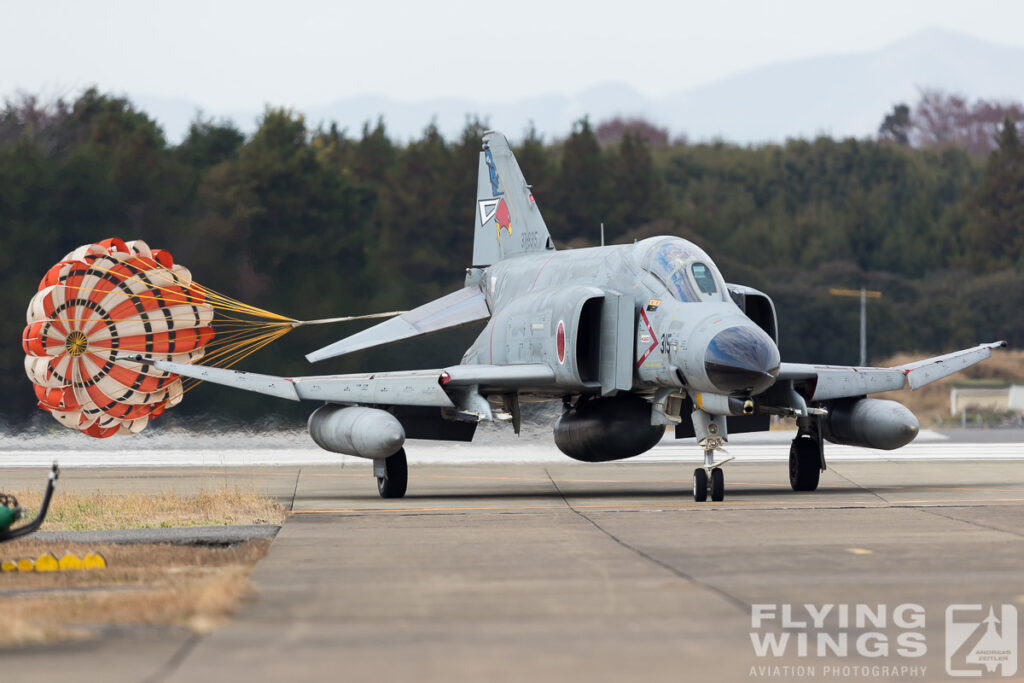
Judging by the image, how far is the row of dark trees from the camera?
35.1 meters

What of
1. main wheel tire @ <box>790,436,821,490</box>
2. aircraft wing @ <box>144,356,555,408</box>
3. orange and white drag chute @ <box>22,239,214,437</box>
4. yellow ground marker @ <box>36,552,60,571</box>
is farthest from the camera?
orange and white drag chute @ <box>22,239,214,437</box>

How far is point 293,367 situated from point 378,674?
2646 centimetres

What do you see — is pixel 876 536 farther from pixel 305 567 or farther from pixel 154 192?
pixel 154 192

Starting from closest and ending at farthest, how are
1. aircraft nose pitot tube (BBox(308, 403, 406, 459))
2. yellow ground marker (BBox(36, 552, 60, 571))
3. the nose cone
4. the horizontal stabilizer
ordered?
yellow ground marker (BBox(36, 552, 60, 571)) < the nose cone < aircraft nose pitot tube (BBox(308, 403, 406, 459)) < the horizontal stabilizer

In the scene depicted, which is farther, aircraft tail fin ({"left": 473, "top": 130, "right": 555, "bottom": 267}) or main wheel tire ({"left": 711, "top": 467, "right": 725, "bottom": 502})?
aircraft tail fin ({"left": 473, "top": 130, "right": 555, "bottom": 267})

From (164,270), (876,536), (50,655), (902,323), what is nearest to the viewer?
(50,655)

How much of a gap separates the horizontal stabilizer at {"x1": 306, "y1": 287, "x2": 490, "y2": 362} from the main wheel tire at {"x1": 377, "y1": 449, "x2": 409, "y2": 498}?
3.10 m

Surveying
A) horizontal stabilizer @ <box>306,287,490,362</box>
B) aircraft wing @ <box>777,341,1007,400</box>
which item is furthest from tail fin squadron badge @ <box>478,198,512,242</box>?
aircraft wing @ <box>777,341,1007,400</box>

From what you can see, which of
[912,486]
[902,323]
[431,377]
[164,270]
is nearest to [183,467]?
[164,270]

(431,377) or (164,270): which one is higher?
(164,270)

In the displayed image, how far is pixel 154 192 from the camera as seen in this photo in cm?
3709

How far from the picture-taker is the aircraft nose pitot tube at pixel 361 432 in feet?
59.2

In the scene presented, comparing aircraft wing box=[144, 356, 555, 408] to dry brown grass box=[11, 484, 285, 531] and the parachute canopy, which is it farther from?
dry brown grass box=[11, 484, 285, 531]

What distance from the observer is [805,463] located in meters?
19.2
